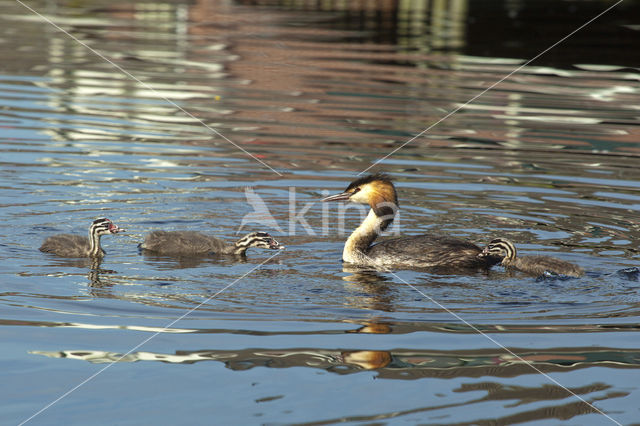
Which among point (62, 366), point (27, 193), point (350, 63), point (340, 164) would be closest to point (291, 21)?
point (350, 63)

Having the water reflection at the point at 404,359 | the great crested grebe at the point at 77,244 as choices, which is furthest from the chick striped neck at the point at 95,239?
the water reflection at the point at 404,359

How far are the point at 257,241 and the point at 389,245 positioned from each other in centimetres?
115

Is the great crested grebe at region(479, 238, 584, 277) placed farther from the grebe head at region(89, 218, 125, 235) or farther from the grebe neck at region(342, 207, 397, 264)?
the grebe head at region(89, 218, 125, 235)

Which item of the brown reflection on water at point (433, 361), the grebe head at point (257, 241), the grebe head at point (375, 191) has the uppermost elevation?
the grebe head at point (375, 191)

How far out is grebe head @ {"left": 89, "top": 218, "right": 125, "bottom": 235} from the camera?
857 centimetres

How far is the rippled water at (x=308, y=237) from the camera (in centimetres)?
583

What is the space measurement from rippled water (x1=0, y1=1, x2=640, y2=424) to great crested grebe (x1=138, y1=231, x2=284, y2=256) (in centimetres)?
15

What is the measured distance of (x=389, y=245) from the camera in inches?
349

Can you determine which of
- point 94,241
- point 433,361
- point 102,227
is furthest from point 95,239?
point 433,361

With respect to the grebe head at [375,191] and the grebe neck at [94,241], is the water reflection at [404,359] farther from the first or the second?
the grebe head at [375,191]

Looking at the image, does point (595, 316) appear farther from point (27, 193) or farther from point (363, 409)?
point (27, 193)

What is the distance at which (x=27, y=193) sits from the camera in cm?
1055

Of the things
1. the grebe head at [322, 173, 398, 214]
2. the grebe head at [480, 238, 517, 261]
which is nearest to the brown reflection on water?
the grebe head at [480, 238, 517, 261]

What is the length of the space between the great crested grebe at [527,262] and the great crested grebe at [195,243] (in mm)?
1922
